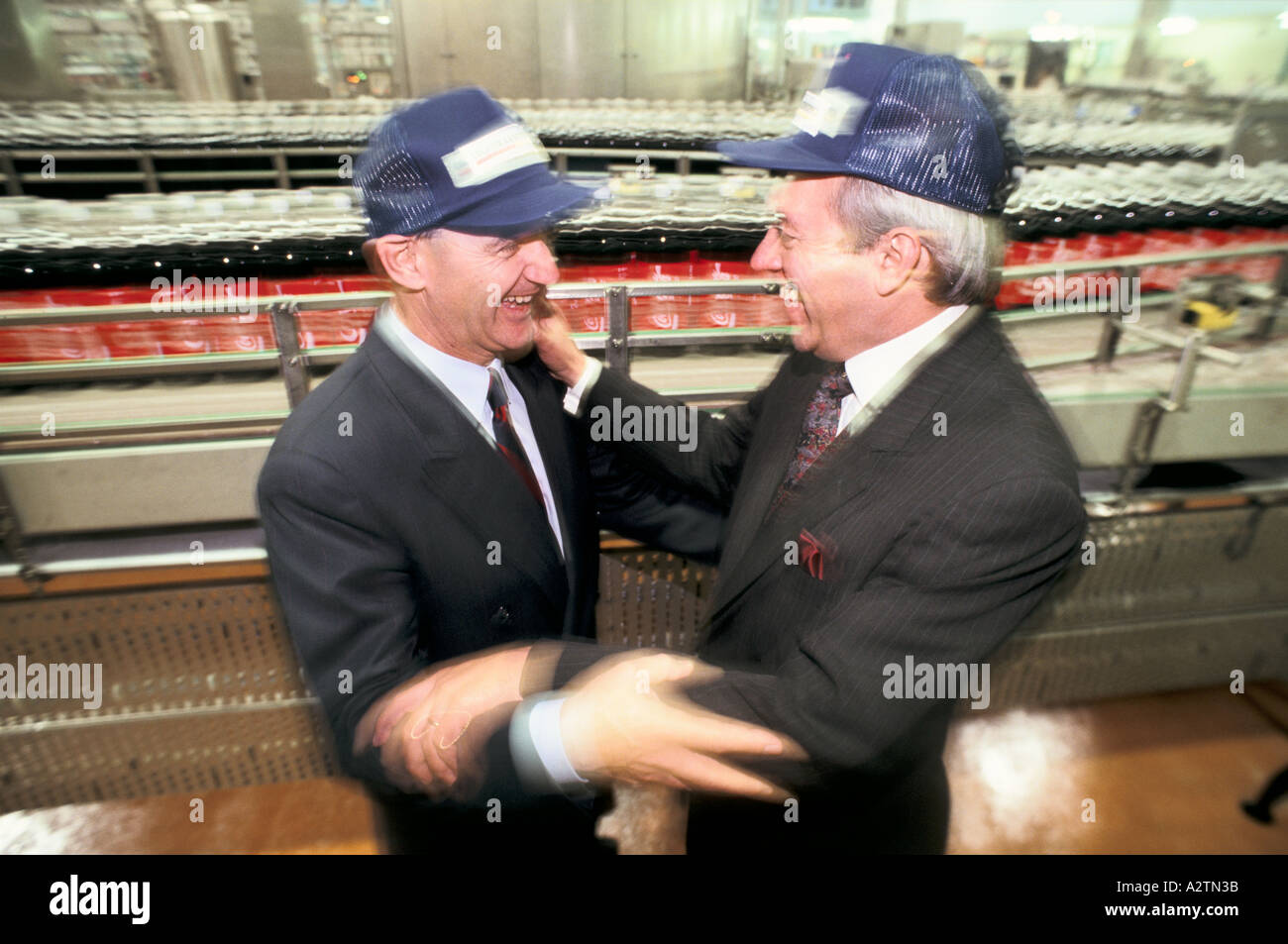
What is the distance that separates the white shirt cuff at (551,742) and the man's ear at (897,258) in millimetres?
860

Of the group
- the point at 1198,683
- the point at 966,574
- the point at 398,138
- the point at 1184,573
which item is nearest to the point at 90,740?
the point at 398,138

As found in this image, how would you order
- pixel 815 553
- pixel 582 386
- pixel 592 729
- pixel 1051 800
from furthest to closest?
pixel 1051 800 → pixel 582 386 → pixel 815 553 → pixel 592 729

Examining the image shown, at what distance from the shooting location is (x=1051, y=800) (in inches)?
92.8

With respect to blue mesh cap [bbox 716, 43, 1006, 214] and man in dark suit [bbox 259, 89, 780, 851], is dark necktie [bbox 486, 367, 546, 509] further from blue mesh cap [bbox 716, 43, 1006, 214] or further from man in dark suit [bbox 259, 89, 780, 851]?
blue mesh cap [bbox 716, 43, 1006, 214]

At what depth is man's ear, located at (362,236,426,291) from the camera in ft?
3.80

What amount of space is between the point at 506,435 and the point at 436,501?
0.77 feet

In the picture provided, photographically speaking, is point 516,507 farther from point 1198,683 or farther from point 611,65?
point 611,65

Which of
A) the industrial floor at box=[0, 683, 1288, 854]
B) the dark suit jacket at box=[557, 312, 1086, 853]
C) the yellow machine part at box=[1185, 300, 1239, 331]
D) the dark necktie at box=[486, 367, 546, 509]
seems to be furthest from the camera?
the yellow machine part at box=[1185, 300, 1239, 331]

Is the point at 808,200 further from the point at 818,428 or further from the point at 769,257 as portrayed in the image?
the point at 818,428

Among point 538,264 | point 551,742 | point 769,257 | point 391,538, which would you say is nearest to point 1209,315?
point 769,257

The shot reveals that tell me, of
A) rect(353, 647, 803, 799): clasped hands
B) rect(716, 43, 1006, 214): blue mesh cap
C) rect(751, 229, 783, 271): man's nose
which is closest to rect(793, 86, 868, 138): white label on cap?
rect(716, 43, 1006, 214): blue mesh cap

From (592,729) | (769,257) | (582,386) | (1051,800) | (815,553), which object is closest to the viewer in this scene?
(592,729)

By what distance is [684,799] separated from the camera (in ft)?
7.63

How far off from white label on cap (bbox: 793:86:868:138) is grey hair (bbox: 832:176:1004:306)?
83mm
